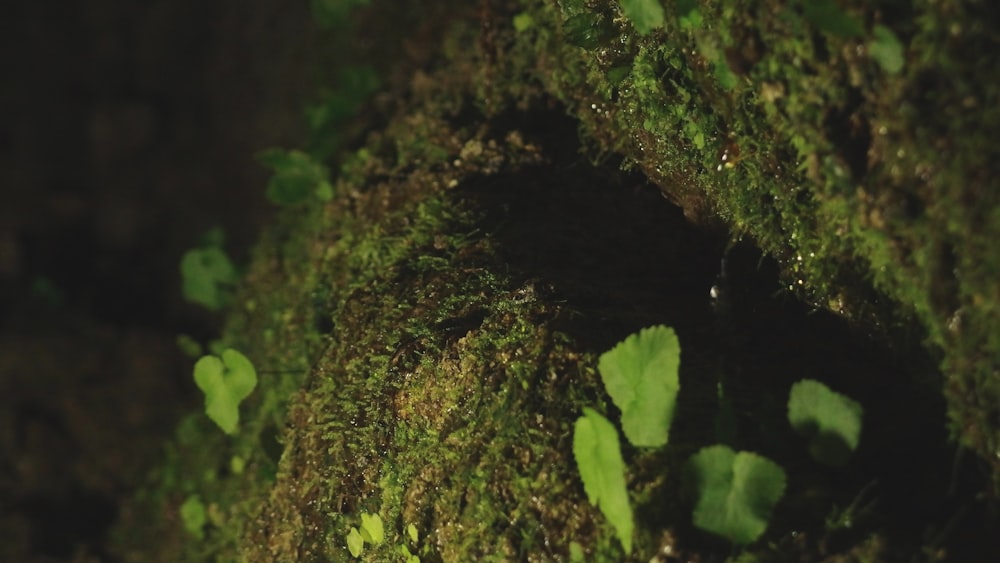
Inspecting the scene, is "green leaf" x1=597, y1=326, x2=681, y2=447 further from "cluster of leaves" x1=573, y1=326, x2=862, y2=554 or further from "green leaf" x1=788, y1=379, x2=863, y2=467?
"green leaf" x1=788, y1=379, x2=863, y2=467

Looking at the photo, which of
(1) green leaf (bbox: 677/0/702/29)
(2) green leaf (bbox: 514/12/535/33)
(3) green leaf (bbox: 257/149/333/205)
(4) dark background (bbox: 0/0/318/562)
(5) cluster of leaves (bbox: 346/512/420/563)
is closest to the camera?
(1) green leaf (bbox: 677/0/702/29)

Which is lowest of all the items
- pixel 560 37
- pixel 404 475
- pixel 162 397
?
pixel 162 397

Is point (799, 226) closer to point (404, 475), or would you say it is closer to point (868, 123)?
point (868, 123)

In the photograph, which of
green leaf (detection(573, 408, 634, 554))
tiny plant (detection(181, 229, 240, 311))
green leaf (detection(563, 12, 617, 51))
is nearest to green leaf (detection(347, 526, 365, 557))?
green leaf (detection(573, 408, 634, 554))

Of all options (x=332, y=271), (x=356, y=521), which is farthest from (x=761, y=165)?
(x=332, y=271)

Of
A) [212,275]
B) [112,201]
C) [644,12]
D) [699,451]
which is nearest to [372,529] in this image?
[699,451]
